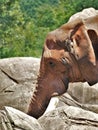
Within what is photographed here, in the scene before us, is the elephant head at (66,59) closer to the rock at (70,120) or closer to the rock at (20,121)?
the rock at (20,121)

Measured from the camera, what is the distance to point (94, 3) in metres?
19.0

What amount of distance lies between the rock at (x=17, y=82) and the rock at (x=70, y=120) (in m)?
2.93

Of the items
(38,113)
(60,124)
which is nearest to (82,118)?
(60,124)

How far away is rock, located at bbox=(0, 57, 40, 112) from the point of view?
8.70 m

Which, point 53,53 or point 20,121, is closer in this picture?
point 53,53

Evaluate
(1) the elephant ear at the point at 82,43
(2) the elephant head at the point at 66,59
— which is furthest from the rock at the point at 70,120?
(1) the elephant ear at the point at 82,43

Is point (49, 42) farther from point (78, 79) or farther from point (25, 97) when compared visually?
point (25, 97)

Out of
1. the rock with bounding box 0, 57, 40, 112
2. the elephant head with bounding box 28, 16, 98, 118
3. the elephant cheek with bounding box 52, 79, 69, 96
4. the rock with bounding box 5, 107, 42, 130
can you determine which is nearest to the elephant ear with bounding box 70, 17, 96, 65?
the elephant head with bounding box 28, 16, 98, 118

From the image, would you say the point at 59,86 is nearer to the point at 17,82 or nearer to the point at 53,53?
the point at 53,53

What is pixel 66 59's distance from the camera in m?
3.49

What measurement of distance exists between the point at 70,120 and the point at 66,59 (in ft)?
7.43

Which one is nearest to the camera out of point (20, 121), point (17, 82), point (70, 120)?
point (20, 121)

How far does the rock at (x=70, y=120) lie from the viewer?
5.48 metres

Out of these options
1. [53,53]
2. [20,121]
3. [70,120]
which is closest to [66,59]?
[53,53]
